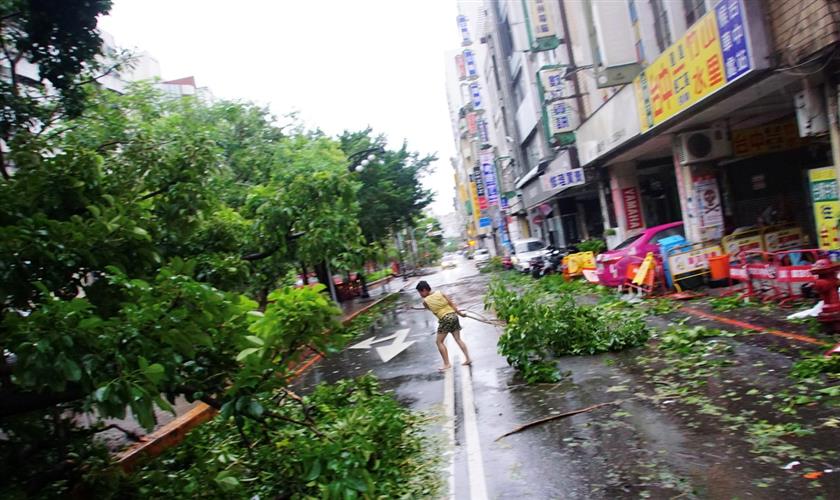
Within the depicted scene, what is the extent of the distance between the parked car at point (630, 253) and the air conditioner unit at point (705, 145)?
6.48 ft

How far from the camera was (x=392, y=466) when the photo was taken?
5438mm

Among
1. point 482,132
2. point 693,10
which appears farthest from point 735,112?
point 482,132

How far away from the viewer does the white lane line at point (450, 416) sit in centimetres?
513

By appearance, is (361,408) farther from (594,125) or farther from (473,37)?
(473,37)

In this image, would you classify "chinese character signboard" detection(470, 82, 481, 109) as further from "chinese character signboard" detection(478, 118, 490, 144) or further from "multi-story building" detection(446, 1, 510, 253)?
"chinese character signboard" detection(478, 118, 490, 144)

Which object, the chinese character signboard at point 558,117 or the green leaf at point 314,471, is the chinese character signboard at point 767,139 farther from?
the green leaf at point 314,471

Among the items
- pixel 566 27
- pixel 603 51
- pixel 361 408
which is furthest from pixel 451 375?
pixel 566 27

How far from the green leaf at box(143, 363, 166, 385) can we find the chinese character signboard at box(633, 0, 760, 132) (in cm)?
975

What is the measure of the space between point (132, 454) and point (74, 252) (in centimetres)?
372

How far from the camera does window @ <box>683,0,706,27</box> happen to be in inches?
531

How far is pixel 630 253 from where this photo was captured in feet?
49.2

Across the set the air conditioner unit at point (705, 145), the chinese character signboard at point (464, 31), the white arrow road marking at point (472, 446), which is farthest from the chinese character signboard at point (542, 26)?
the chinese character signboard at point (464, 31)

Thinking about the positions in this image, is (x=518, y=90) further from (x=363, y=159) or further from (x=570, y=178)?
(x=570, y=178)

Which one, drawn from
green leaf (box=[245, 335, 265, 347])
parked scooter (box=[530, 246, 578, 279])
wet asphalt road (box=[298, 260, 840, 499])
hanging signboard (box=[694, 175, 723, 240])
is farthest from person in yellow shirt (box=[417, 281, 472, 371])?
parked scooter (box=[530, 246, 578, 279])
